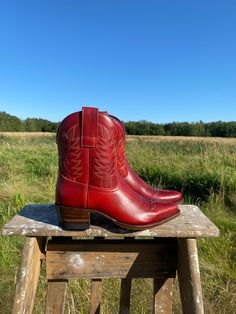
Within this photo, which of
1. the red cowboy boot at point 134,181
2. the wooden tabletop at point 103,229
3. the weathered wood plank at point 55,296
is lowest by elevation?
the weathered wood plank at point 55,296

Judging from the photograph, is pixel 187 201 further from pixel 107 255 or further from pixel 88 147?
pixel 88 147

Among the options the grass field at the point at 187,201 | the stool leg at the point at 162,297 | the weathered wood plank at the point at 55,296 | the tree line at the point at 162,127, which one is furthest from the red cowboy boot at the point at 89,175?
the tree line at the point at 162,127

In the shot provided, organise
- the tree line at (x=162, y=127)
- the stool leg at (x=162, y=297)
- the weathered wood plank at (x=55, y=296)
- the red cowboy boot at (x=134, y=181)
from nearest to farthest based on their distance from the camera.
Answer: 1. the red cowboy boot at (x=134, y=181)
2. the weathered wood plank at (x=55, y=296)
3. the stool leg at (x=162, y=297)
4. the tree line at (x=162, y=127)

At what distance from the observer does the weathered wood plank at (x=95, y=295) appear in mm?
1651

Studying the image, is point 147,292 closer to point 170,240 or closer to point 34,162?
point 170,240

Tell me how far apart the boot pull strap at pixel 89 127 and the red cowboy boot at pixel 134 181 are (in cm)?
11

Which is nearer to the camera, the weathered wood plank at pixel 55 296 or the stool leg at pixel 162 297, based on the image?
the weathered wood plank at pixel 55 296

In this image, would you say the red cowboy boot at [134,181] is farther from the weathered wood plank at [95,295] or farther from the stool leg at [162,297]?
the weathered wood plank at [95,295]

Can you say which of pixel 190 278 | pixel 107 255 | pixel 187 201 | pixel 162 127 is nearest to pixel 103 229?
pixel 107 255

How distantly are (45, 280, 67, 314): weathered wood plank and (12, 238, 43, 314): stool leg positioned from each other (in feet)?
0.49

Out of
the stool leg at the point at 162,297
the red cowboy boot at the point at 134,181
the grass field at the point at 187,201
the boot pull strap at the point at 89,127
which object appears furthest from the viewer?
the grass field at the point at 187,201

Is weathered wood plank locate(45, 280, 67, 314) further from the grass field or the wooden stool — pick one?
the grass field

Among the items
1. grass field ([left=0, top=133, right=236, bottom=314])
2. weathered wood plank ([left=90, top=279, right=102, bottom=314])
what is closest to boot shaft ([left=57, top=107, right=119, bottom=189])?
weathered wood plank ([left=90, top=279, right=102, bottom=314])

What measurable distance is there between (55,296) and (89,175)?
567 millimetres
